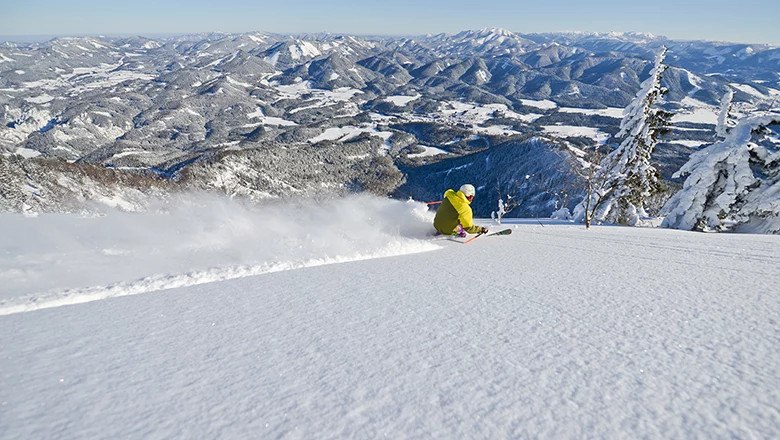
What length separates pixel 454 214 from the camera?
39.6 ft

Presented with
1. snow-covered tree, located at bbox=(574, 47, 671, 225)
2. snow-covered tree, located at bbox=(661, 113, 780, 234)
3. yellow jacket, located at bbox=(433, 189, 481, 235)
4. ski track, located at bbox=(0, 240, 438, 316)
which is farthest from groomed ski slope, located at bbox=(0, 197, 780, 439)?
snow-covered tree, located at bbox=(574, 47, 671, 225)

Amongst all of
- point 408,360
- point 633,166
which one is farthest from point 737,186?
point 408,360

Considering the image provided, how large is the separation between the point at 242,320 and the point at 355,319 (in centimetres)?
157

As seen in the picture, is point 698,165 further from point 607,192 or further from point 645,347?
point 645,347

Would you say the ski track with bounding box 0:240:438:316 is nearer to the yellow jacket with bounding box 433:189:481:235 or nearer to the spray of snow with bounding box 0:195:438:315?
the spray of snow with bounding box 0:195:438:315

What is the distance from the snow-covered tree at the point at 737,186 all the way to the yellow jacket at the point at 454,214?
53.1 feet

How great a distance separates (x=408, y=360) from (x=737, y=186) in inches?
929

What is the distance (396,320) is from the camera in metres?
5.71

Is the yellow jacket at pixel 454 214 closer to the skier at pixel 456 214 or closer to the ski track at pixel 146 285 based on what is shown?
the skier at pixel 456 214

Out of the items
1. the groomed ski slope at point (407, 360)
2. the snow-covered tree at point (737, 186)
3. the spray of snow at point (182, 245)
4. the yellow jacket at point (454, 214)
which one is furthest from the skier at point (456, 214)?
the snow-covered tree at point (737, 186)

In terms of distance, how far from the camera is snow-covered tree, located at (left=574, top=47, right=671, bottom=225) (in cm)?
2495

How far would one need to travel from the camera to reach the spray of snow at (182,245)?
7.57 metres

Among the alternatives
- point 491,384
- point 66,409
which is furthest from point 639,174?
point 66,409

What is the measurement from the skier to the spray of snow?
787 mm
